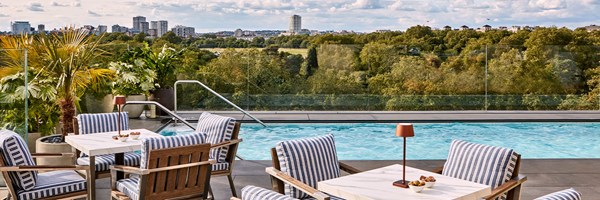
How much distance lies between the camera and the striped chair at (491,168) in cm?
422

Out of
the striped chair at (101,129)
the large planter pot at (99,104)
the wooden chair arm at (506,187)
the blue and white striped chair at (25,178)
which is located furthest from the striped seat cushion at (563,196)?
the large planter pot at (99,104)

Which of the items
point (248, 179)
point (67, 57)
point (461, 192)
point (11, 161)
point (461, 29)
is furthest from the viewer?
point (461, 29)

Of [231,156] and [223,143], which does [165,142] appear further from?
[231,156]

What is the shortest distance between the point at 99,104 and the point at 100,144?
672cm

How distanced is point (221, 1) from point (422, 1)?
6092 mm

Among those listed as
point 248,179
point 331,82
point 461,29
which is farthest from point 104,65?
point 461,29

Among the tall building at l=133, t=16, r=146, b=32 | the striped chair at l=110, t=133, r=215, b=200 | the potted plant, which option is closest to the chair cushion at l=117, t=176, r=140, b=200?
the striped chair at l=110, t=133, r=215, b=200

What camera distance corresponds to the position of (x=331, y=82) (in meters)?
13.8

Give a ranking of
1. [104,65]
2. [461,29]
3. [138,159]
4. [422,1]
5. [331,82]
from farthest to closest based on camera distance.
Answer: [422,1], [461,29], [331,82], [104,65], [138,159]

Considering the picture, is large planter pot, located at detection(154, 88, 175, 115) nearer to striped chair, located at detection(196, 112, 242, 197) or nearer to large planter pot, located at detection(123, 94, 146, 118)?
large planter pot, located at detection(123, 94, 146, 118)

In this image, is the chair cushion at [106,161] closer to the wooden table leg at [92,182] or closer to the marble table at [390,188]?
the wooden table leg at [92,182]

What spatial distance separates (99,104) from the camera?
11.8 metres

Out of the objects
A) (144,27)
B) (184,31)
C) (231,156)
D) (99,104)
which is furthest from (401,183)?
(144,27)

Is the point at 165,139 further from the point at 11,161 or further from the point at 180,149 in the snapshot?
the point at 11,161
